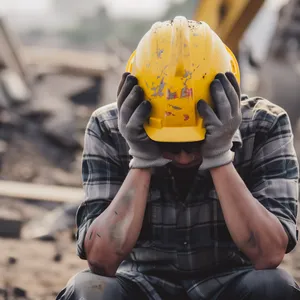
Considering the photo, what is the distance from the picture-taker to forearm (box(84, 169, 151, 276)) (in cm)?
251

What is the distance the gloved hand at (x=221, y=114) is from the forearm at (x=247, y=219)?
0.08m

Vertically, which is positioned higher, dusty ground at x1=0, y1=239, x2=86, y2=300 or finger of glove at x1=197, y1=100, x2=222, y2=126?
Result: finger of glove at x1=197, y1=100, x2=222, y2=126

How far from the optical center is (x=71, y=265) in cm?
483

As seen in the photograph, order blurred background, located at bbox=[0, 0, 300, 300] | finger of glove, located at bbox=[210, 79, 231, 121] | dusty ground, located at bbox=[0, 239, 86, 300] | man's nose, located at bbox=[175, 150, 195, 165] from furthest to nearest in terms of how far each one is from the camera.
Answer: blurred background, located at bbox=[0, 0, 300, 300] < dusty ground, located at bbox=[0, 239, 86, 300] < man's nose, located at bbox=[175, 150, 195, 165] < finger of glove, located at bbox=[210, 79, 231, 121]

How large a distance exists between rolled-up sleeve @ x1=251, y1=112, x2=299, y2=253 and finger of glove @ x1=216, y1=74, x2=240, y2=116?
28 cm

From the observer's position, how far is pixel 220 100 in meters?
2.36

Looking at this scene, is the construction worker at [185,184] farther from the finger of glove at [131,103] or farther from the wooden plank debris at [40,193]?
the wooden plank debris at [40,193]

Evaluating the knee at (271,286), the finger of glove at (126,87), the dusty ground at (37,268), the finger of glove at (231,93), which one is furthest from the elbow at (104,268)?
the dusty ground at (37,268)

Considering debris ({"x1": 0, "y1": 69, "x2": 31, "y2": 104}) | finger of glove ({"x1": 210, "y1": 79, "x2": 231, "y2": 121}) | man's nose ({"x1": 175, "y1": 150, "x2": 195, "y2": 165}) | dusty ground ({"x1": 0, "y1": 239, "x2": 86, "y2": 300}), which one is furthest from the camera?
debris ({"x1": 0, "y1": 69, "x2": 31, "y2": 104})

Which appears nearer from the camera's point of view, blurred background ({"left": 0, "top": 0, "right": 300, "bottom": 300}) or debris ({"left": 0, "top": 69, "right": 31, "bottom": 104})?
blurred background ({"left": 0, "top": 0, "right": 300, "bottom": 300})

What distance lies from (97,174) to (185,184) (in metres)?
0.36

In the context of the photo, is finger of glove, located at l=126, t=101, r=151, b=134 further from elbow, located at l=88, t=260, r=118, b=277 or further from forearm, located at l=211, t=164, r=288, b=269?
elbow, located at l=88, t=260, r=118, b=277

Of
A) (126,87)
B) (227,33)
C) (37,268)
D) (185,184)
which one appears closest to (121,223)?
(185,184)

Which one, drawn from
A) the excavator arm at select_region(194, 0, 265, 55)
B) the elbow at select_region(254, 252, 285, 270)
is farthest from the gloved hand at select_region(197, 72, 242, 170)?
the excavator arm at select_region(194, 0, 265, 55)
